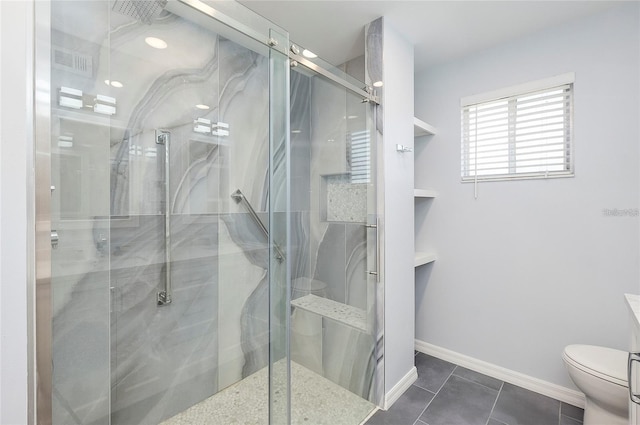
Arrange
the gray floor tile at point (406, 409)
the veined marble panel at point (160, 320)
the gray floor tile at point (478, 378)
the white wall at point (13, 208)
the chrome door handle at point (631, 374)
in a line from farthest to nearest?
the gray floor tile at point (478, 378) → the gray floor tile at point (406, 409) → the veined marble panel at point (160, 320) → the chrome door handle at point (631, 374) → the white wall at point (13, 208)

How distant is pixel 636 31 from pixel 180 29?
261cm

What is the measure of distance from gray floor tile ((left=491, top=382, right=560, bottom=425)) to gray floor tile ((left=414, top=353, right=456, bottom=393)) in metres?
0.35

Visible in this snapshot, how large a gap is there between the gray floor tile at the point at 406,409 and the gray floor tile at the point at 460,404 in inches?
1.8

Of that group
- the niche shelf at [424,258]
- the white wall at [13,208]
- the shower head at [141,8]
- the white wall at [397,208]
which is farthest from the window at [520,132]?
the white wall at [13,208]

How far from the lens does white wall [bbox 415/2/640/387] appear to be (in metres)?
1.67

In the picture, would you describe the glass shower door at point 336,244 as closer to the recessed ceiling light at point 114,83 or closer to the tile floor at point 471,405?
the tile floor at point 471,405

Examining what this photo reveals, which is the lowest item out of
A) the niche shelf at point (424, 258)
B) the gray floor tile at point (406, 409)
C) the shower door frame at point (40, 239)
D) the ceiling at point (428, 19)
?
the gray floor tile at point (406, 409)

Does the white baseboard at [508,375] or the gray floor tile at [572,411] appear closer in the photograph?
the gray floor tile at [572,411]

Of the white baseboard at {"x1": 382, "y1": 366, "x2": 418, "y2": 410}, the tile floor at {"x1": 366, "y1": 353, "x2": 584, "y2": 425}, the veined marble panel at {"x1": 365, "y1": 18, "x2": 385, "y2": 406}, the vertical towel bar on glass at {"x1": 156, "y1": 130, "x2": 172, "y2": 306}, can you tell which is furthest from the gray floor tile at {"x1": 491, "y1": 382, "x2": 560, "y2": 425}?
the vertical towel bar on glass at {"x1": 156, "y1": 130, "x2": 172, "y2": 306}

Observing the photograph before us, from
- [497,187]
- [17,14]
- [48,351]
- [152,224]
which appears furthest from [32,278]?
[497,187]

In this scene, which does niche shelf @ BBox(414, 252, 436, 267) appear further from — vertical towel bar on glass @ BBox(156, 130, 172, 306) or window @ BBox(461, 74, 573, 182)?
vertical towel bar on glass @ BBox(156, 130, 172, 306)

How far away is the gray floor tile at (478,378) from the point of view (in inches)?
77.5

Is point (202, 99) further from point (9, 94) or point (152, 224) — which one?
point (9, 94)

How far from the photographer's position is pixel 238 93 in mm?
1950
